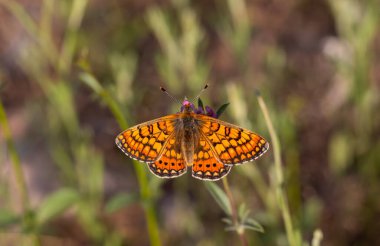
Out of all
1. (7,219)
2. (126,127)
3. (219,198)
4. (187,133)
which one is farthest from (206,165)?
(7,219)

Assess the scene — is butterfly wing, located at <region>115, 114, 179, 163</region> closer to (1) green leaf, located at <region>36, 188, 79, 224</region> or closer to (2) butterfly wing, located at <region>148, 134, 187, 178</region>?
(2) butterfly wing, located at <region>148, 134, 187, 178</region>

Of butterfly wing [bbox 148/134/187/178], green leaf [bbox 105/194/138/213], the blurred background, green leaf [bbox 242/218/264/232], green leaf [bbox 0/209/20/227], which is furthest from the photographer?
the blurred background

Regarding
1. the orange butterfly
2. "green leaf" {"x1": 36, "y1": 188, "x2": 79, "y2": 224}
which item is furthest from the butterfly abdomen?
"green leaf" {"x1": 36, "y1": 188, "x2": 79, "y2": 224}

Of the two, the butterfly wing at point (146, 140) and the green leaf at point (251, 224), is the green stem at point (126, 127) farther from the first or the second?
the green leaf at point (251, 224)

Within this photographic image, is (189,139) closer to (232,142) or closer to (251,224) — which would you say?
(232,142)

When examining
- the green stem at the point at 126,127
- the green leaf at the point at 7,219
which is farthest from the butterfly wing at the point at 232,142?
the green leaf at the point at 7,219

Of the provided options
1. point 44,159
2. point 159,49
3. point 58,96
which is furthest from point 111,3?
point 58,96
